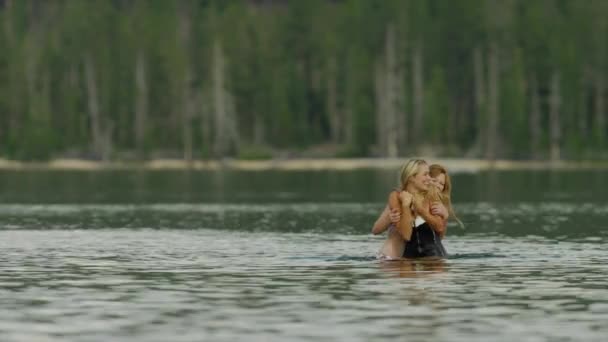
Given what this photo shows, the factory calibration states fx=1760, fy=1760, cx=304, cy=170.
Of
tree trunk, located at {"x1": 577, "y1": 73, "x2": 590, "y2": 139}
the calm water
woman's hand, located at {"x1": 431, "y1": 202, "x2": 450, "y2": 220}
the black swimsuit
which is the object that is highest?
tree trunk, located at {"x1": 577, "y1": 73, "x2": 590, "y2": 139}

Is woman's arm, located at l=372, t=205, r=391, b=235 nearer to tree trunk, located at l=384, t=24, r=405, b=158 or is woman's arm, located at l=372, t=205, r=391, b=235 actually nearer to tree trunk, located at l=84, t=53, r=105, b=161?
tree trunk, located at l=384, t=24, r=405, b=158

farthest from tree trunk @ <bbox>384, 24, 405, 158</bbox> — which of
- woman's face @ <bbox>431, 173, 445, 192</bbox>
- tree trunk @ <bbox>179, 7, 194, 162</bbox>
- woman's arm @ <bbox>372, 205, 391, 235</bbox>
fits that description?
woman's arm @ <bbox>372, 205, 391, 235</bbox>

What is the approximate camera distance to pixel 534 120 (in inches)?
6196

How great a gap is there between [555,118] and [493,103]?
7.34 meters

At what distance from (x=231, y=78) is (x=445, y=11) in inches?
843

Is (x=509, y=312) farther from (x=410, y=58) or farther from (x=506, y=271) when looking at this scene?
(x=410, y=58)

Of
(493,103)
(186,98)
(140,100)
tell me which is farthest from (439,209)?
(140,100)

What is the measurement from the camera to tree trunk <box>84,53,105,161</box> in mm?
165250

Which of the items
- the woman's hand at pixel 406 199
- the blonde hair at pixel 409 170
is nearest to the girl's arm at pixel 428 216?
the woman's hand at pixel 406 199

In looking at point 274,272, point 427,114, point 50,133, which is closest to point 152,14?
point 50,133

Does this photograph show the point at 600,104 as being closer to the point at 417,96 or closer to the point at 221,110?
the point at 417,96

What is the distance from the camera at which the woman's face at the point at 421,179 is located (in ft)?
103

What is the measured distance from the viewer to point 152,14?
17275 cm

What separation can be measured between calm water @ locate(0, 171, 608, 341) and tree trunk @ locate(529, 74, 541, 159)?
91027mm
